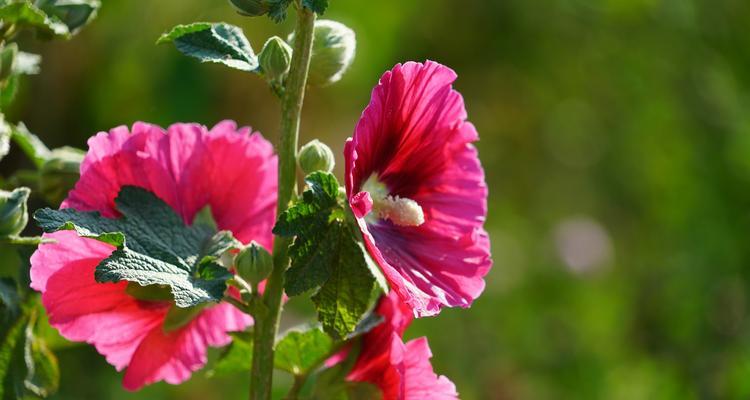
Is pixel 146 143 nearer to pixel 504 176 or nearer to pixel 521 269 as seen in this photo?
pixel 521 269

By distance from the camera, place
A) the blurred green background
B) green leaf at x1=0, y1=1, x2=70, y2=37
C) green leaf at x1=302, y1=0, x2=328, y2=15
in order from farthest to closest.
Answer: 1. the blurred green background
2. green leaf at x1=0, y1=1, x2=70, y2=37
3. green leaf at x1=302, y1=0, x2=328, y2=15

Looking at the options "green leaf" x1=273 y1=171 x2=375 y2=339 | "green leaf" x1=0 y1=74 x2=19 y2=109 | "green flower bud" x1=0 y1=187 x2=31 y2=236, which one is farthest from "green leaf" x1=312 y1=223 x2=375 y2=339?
"green leaf" x1=0 y1=74 x2=19 y2=109

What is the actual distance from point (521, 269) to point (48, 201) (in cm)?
239

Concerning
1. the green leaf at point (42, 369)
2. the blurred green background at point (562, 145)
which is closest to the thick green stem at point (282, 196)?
the green leaf at point (42, 369)

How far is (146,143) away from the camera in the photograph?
2.73 ft

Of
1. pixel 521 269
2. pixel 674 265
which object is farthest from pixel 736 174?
pixel 521 269

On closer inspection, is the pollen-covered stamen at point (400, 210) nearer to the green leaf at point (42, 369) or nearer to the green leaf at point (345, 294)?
the green leaf at point (345, 294)

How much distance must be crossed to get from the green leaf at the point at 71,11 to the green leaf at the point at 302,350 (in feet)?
0.93

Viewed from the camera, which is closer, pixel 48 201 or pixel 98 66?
pixel 48 201

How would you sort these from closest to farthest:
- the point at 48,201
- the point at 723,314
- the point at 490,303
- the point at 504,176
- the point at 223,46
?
1. the point at 223,46
2. the point at 48,201
3. the point at 723,314
4. the point at 490,303
5. the point at 504,176

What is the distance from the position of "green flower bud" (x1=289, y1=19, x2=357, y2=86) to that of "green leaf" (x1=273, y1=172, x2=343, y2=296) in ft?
0.32

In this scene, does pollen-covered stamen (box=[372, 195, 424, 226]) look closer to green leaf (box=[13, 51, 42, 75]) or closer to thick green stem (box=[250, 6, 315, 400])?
thick green stem (box=[250, 6, 315, 400])

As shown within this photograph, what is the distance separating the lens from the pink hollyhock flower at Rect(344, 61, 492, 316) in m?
0.78

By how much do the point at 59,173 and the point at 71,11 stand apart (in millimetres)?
125
